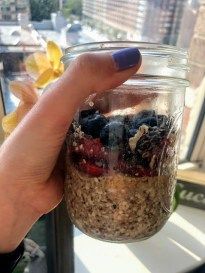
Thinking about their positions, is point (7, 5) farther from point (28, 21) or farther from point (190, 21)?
point (190, 21)

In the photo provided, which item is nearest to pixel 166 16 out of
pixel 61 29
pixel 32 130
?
pixel 61 29

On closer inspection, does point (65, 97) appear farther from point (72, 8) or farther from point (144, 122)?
point (72, 8)

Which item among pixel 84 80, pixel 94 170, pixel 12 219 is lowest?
pixel 12 219

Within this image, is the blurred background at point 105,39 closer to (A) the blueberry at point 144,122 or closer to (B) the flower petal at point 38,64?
(B) the flower petal at point 38,64

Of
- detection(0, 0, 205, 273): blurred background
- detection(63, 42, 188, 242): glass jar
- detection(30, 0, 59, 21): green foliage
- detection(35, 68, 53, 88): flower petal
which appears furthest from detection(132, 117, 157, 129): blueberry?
detection(30, 0, 59, 21): green foliage

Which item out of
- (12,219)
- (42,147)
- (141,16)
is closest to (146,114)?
(42,147)

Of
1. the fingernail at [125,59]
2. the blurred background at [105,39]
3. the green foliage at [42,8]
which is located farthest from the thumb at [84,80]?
the green foliage at [42,8]
